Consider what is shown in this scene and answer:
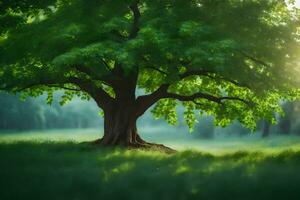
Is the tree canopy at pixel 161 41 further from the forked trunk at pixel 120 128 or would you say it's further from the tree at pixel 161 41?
the forked trunk at pixel 120 128

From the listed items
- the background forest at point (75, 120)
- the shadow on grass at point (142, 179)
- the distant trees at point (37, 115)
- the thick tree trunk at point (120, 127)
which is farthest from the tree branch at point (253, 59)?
the distant trees at point (37, 115)

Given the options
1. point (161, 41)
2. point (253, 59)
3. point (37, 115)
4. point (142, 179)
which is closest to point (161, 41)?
point (161, 41)

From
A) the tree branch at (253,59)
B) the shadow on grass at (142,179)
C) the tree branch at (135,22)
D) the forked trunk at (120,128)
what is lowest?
the shadow on grass at (142,179)

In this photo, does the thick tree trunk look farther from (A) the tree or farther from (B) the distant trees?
(B) the distant trees

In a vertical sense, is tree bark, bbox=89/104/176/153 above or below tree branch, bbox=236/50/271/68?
below

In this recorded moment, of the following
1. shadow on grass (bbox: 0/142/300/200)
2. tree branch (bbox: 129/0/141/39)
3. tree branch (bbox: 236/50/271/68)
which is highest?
tree branch (bbox: 129/0/141/39)

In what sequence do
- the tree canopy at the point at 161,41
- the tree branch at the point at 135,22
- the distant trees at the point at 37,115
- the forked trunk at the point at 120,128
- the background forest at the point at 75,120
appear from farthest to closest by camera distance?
1. the distant trees at the point at 37,115
2. the background forest at the point at 75,120
3. the forked trunk at the point at 120,128
4. the tree branch at the point at 135,22
5. the tree canopy at the point at 161,41

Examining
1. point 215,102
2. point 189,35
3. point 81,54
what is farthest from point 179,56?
point 215,102

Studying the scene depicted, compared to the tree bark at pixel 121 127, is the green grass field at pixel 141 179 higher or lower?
lower

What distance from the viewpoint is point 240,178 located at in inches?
522

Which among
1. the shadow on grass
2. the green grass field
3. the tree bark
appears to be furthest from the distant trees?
the shadow on grass

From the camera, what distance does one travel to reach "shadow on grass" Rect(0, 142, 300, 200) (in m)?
11.2

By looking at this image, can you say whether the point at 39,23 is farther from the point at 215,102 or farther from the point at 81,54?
the point at 215,102

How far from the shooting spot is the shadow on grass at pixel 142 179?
36.9ft
